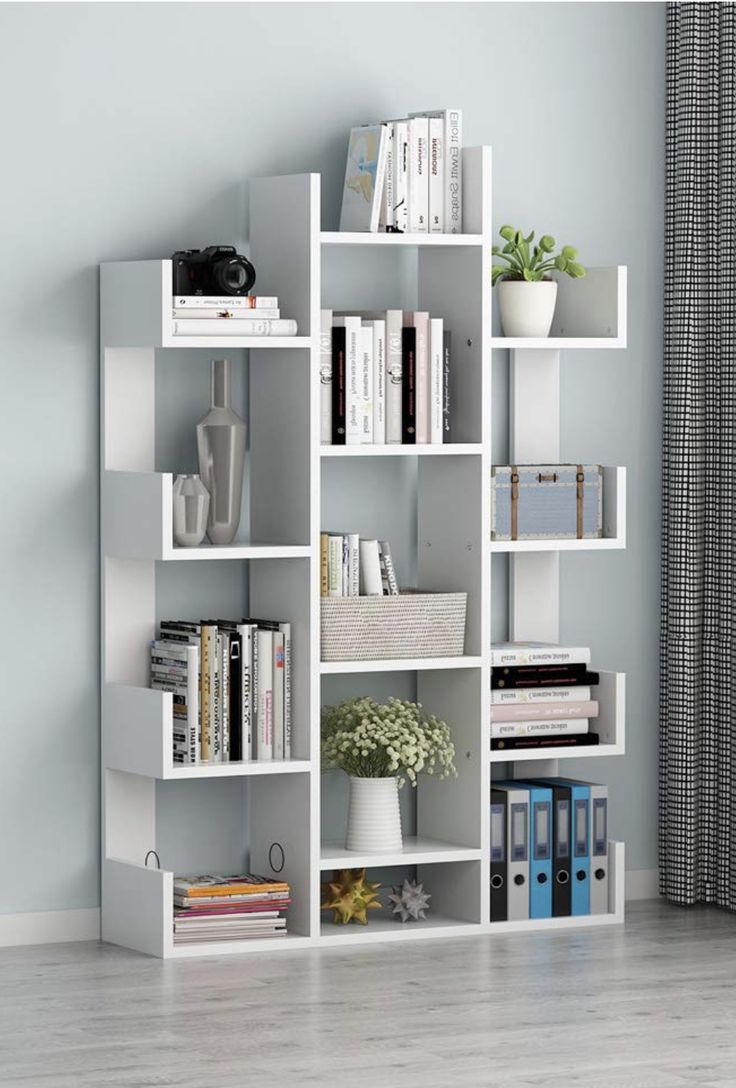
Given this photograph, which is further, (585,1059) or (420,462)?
(420,462)

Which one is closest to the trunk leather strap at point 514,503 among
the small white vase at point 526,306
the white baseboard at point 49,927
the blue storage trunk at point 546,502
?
the blue storage trunk at point 546,502

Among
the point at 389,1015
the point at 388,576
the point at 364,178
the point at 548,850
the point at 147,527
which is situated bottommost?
the point at 389,1015

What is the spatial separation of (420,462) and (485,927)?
1.04 metres

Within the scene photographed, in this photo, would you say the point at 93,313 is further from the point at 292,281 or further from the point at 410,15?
the point at 410,15

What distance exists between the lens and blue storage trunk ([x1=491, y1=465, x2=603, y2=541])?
454 centimetres

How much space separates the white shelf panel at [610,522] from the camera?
4.56 metres

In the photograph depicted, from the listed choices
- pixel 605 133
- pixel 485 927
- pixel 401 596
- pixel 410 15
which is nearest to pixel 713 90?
pixel 605 133

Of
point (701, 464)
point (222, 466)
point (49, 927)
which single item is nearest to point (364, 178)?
point (222, 466)

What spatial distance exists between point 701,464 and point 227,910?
4.99ft

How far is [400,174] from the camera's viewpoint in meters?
4.38

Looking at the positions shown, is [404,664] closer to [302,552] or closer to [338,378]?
[302,552]

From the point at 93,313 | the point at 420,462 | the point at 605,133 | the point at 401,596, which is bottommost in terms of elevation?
the point at 401,596

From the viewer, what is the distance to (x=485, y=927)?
448cm

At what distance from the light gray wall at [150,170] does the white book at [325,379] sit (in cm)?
34
